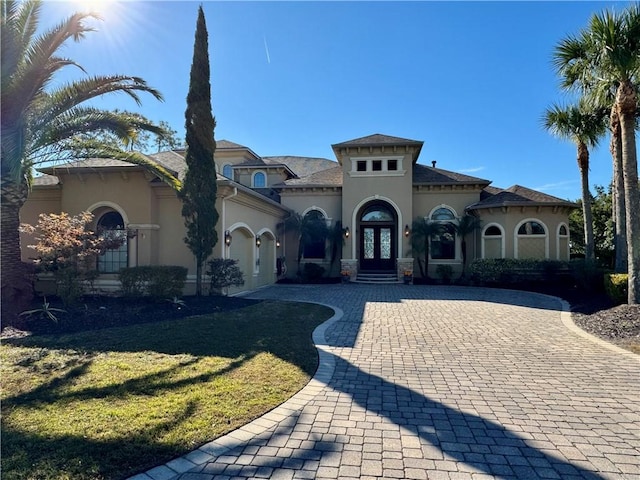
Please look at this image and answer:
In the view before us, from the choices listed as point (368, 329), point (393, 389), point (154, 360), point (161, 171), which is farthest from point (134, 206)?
point (393, 389)

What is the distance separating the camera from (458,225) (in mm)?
19531

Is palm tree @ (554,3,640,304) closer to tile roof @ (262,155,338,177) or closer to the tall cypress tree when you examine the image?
the tall cypress tree

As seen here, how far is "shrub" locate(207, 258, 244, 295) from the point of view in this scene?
1233 centimetres

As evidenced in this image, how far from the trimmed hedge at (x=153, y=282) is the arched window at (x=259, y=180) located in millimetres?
12526

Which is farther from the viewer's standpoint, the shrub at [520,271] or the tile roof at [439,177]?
the tile roof at [439,177]

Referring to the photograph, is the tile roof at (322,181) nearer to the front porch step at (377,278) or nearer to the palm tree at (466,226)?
the front porch step at (377,278)

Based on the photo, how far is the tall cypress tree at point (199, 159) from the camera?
11859 mm

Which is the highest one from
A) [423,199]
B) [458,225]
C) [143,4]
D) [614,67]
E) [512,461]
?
[143,4]

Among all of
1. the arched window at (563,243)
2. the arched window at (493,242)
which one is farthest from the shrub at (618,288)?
the arched window at (563,243)

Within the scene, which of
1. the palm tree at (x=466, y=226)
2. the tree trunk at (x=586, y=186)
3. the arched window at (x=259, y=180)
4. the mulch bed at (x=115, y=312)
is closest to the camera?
the mulch bed at (x=115, y=312)

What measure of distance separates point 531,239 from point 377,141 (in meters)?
9.67

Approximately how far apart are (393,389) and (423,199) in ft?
Answer: 56.0

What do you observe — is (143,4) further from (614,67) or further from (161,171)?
(614,67)

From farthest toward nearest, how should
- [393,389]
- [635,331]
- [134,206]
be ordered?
[134,206] < [635,331] < [393,389]
